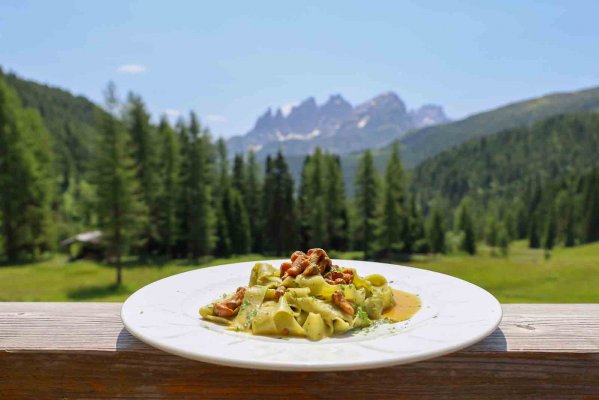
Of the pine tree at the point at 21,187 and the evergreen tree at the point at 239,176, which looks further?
the evergreen tree at the point at 239,176

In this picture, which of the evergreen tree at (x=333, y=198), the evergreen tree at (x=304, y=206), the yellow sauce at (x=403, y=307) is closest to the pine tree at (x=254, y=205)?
the evergreen tree at (x=304, y=206)

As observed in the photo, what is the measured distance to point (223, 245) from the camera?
2052 inches

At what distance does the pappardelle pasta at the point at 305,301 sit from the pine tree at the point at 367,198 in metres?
43.2

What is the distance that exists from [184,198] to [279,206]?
1230 cm

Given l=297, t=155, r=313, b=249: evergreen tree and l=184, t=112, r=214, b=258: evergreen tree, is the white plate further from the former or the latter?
l=297, t=155, r=313, b=249: evergreen tree

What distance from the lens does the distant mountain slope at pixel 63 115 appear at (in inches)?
4523

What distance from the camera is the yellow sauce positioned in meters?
2.61

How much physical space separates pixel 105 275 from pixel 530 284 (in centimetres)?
3229

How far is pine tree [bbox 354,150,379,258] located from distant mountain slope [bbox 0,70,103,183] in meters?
74.7

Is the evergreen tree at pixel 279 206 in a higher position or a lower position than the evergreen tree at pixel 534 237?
higher

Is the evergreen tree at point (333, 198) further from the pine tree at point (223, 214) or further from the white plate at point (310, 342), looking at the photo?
the white plate at point (310, 342)

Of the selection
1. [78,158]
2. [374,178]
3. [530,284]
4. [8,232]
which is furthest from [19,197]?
[78,158]

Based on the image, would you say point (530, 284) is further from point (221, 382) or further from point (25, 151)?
point (25, 151)

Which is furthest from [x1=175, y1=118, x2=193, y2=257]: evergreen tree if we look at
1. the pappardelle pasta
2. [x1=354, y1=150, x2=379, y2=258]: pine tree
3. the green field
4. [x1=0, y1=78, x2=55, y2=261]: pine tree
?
the pappardelle pasta
